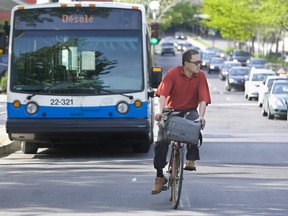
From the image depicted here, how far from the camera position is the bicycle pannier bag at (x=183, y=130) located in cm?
1062

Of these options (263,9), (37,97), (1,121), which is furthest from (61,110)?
(263,9)

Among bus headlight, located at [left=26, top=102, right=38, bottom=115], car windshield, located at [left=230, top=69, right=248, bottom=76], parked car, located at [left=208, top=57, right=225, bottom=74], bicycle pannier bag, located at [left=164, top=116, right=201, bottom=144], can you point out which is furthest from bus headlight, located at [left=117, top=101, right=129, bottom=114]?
parked car, located at [left=208, top=57, right=225, bottom=74]

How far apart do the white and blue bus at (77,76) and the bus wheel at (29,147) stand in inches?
49.3

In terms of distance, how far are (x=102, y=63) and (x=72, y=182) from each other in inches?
172

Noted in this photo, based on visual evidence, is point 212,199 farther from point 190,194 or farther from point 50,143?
point 50,143

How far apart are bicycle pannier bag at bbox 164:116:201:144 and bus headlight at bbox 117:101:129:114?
6837 millimetres

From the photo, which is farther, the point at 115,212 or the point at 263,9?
the point at 263,9

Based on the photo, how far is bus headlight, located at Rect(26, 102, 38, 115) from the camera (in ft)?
57.3

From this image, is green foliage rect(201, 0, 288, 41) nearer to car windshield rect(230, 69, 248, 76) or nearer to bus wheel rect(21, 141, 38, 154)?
car windshield rect(230, 69, 248, 76)

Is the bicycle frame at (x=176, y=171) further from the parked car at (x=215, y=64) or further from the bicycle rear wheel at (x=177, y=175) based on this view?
the parked car at (x=215, y=64)

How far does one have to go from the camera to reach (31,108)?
57.4 ft

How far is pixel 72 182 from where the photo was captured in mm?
13664

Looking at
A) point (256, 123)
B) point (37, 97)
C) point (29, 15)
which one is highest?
point (29, 15)

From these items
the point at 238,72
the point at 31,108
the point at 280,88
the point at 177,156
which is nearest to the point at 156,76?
the point at 31,108
